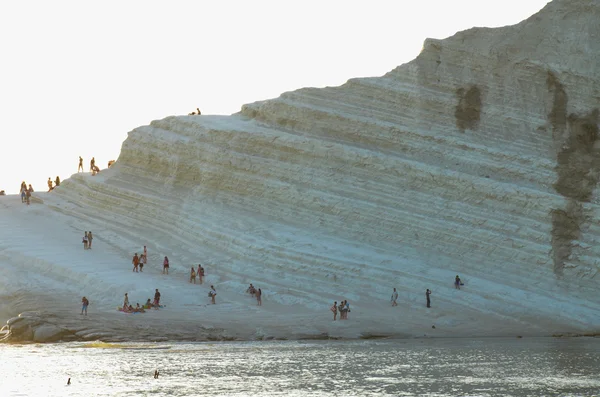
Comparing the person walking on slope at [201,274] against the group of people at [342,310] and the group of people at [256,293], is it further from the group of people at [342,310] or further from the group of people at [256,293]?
the group of people at [342,310]

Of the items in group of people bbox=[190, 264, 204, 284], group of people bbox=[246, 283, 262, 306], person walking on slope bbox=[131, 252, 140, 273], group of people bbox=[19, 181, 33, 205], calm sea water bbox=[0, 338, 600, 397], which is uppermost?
group of people bbox=[19, 181, 33, 205]

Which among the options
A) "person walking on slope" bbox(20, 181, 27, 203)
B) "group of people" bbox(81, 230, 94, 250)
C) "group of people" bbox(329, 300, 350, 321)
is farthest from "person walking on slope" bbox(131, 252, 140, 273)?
"person walking on slope" bbox(20, 181, 27, 203)

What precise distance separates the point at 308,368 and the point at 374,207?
57.5ft

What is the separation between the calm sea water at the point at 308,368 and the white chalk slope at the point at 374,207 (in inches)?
169

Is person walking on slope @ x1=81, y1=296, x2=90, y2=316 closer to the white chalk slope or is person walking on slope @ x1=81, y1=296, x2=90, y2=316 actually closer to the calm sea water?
the white chalk slope

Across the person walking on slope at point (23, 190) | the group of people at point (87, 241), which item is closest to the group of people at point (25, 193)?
the person walking on slope at point (23, 190)

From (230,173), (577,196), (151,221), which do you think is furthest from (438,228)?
(151,221)

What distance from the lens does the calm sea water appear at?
86.4 feet

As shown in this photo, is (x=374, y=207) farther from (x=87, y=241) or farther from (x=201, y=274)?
(x=87, y=241)

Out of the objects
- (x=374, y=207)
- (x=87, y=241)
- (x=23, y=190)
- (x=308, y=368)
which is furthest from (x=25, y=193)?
(x=308, y=368)

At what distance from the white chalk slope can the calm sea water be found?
169 inches

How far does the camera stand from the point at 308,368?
3030 cm

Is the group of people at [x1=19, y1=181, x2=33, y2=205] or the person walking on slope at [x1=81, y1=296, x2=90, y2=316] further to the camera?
the group of people at [x1=19, y1=181, x2=33, y2=205]

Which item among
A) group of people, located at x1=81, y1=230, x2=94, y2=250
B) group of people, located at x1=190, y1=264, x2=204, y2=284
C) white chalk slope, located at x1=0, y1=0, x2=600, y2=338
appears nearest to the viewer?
white chalk slope, located at x1=0, y1=0, x2=600, y2=338
